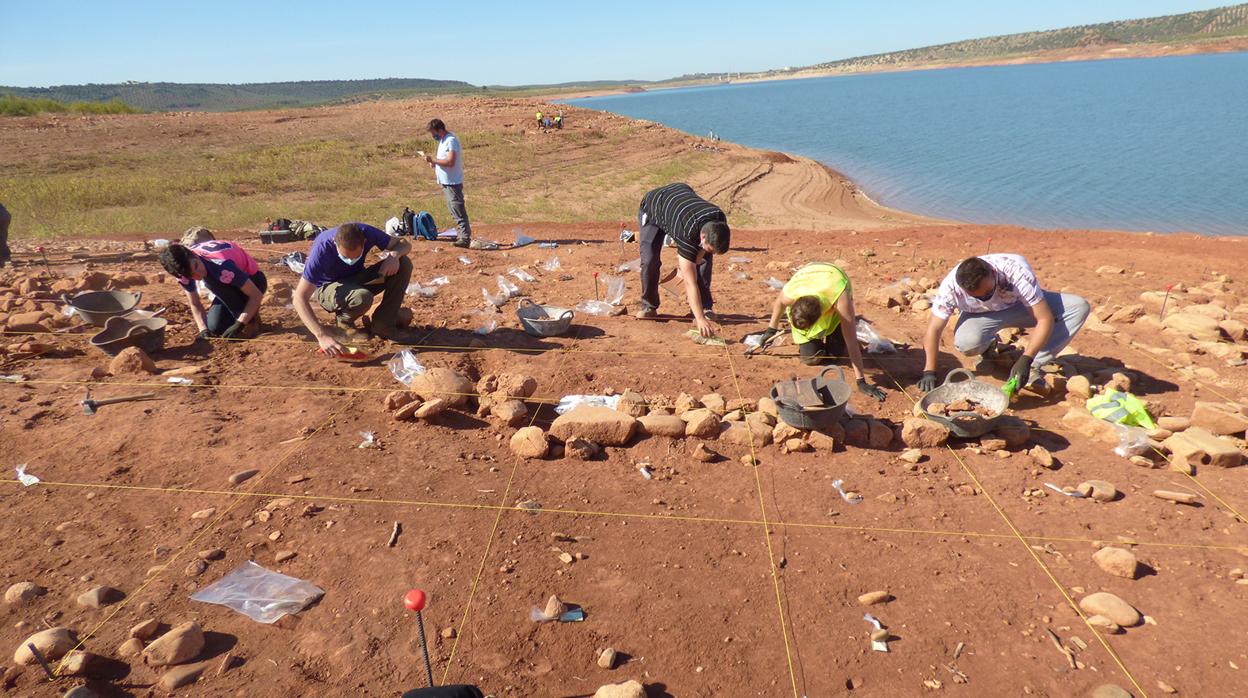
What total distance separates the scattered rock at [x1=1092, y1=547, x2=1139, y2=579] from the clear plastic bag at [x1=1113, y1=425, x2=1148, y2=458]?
Answer: 3.60 ft

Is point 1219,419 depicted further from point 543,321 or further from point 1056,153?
point 1056,153

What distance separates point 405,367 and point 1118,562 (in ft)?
14.4

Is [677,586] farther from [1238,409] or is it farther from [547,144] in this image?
[547,144]

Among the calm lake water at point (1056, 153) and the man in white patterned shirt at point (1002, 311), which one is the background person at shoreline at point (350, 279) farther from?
the calm lake water at point (1056, 153)

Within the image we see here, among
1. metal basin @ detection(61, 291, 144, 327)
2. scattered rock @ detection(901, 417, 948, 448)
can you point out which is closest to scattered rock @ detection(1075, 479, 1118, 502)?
scattered rock @ detection(901, 417, 948, 448)

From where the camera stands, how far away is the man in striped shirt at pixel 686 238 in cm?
517

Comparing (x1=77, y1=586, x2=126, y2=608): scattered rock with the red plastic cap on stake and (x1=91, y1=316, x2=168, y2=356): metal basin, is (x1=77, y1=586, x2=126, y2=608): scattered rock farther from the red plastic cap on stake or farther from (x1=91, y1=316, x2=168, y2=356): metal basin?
(x1=91, y1=316, x2=168, y2=356): metal basin

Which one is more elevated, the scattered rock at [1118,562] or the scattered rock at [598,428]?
the scattered rock at [598,428]

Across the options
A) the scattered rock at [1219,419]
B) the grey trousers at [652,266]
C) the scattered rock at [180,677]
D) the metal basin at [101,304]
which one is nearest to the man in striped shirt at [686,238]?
the grey trousers at [652,266]

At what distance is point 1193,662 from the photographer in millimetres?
2395

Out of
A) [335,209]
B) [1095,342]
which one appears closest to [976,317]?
[1095,342]

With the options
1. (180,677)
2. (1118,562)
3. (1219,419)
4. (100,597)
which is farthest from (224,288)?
(1219,419)

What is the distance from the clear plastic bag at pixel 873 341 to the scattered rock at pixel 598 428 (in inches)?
92.2

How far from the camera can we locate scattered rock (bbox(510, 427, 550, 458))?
377 centimetres
